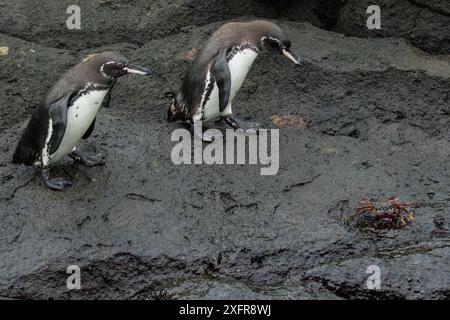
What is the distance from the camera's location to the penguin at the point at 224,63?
5473mm

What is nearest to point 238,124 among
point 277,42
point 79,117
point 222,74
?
point 222,74

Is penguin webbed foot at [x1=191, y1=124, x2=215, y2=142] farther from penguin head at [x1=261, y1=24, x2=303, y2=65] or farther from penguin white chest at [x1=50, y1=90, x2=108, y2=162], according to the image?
penguin white chest at [x1=50, y1=90, x2=108, y2=162]

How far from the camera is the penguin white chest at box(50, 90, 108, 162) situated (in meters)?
4.97

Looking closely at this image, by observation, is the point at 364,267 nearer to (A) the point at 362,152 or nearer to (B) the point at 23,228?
(A) the point at 362,152

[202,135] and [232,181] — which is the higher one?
[202,135]

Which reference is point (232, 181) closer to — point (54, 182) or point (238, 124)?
point (238, 124)

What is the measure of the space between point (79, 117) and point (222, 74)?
40.9 inches

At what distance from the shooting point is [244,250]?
15.1 ft

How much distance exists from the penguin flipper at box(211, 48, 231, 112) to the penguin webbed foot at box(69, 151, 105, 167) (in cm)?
93

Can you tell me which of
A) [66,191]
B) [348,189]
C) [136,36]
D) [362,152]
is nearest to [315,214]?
[348,189]

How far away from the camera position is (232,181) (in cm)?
520

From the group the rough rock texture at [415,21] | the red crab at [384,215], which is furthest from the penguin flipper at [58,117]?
the rough rock texture at [415,21]

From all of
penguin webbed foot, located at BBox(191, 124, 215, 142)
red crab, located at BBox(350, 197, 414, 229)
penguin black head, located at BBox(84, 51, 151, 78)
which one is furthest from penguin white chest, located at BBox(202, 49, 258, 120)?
red crab, located at BBox(350, 197, 414, 229)

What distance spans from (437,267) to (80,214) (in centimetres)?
214
